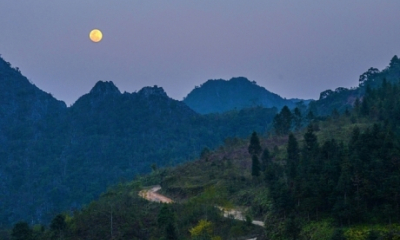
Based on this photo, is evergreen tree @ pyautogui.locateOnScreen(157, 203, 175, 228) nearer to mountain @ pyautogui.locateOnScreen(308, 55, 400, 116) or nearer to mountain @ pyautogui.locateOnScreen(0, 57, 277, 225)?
mountain @ pyautogui.locateOnScreen(0, 57, 277, 225)

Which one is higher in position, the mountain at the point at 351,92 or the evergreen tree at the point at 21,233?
the mountain at the point at 351,92

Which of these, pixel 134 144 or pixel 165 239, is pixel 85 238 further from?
pixel 134 144

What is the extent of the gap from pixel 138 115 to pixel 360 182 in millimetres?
47093

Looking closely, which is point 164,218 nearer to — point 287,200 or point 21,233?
point 287,200

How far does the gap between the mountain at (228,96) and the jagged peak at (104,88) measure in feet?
110

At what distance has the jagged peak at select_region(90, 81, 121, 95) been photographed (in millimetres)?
62719

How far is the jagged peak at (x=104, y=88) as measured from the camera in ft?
206

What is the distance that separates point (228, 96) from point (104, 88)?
127ft

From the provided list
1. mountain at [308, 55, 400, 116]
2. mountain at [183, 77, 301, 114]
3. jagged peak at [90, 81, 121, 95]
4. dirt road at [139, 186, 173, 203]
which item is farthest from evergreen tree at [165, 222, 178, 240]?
mountain at [183, 77, 301, 114]

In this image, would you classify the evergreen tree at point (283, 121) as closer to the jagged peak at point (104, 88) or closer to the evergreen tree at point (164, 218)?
the evergreen tree at point (164, 218)

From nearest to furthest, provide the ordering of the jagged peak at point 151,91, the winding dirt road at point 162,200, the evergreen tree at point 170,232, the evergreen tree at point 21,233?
the evergreen tree at point 170,232, the evergreen tree at point 21,233, the winding dirt road at point 162,200, the jagged peak at point 151,91

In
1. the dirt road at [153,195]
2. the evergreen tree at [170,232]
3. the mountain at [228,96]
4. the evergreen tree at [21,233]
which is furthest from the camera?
the mountain at [228,96]

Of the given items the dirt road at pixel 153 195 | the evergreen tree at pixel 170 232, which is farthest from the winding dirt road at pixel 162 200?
the evergreen tree at pixel 170 232

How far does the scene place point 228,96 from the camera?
96812mm
